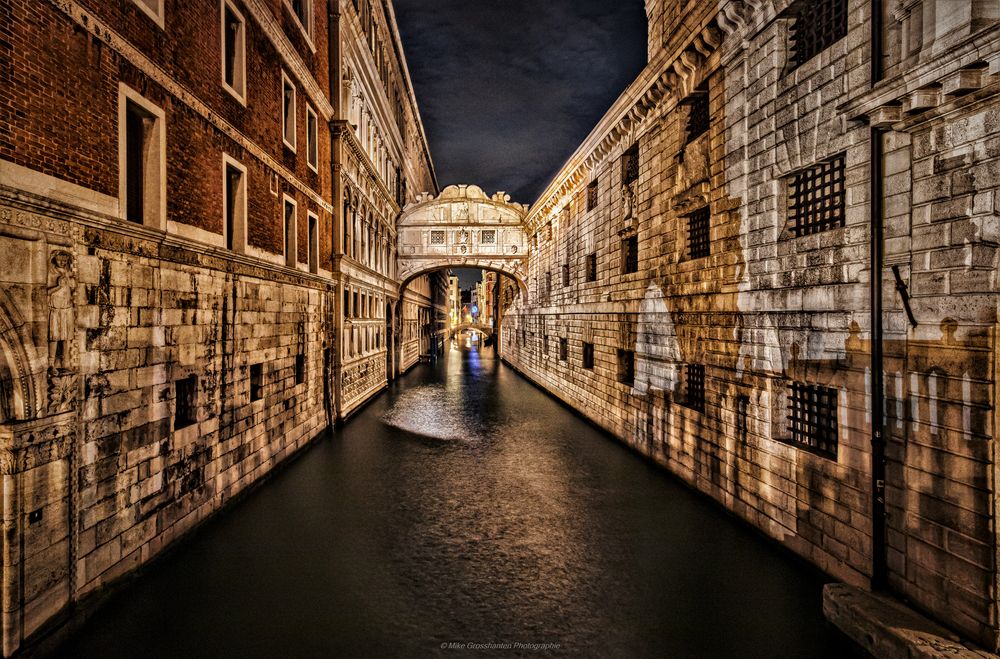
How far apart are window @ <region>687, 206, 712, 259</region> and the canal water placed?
17.6 ft

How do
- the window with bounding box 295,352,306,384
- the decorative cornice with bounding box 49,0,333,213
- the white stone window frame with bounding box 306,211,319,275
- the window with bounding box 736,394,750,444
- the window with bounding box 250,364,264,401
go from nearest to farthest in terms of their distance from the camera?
the decorative cornice with bounding box 49,0,333,213
the window with bounding box 736,394,750,444
the window with bounding box 250,364,264,401
the window with bounding box 295,352,306,384
the white stone window frame with bounding box 306,211,319,275

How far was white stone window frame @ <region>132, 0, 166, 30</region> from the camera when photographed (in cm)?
738

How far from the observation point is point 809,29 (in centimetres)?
785

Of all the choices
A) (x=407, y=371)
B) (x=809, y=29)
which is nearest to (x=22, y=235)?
(x=809, y=29)

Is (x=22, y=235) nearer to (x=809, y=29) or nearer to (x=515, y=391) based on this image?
(x=809, y=29)

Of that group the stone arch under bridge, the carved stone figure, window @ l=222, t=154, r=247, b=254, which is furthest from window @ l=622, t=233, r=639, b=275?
the stone arch under bridge

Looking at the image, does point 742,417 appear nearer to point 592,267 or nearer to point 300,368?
point 592,267

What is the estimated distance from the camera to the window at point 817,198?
7.34 meters

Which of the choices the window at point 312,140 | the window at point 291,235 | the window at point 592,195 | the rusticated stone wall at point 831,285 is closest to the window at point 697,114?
the rusticated stone wall at point 831,285

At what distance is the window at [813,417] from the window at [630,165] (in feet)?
29.2

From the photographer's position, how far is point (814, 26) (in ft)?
25.4

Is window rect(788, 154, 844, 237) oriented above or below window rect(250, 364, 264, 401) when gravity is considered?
above

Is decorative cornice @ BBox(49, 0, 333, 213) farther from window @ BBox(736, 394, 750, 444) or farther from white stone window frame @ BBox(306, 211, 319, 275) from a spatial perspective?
window @ BBox(736, 394, 750, 444)

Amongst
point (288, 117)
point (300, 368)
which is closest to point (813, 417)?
point (300, 368)
